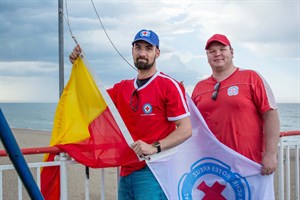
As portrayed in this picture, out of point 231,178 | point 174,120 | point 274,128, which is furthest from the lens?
point 231,178

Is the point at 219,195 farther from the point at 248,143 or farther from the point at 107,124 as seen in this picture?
the point at 107,124

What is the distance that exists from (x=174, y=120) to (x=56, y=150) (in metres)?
1.14

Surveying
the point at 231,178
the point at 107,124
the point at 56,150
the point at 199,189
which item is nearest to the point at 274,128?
the point at 231,178

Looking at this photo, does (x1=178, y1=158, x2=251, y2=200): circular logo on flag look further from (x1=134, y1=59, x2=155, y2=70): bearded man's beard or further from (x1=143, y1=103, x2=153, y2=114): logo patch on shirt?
(x1=134, y1=59, x2=155, y2=70): bearded man's beard

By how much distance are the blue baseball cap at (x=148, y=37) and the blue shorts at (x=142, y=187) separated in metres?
0.97

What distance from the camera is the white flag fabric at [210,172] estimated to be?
329cm

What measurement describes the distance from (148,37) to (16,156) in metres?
1.92

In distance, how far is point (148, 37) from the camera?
300 cm

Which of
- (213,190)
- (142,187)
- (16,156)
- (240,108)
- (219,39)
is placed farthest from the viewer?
(213,190)

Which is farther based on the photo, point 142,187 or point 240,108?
point 240,108

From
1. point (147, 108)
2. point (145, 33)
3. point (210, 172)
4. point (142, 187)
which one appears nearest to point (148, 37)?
point (145, 33)

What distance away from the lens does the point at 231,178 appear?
11.1 feet

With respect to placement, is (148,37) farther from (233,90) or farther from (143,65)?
(233,90)

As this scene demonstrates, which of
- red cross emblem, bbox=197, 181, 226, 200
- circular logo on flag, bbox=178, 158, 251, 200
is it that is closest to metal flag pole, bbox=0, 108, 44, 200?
circular logo on flag, bbox=178, 158, 251, 200
